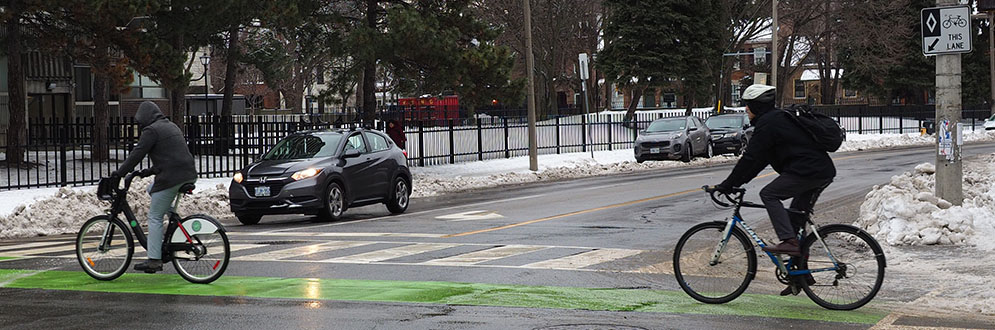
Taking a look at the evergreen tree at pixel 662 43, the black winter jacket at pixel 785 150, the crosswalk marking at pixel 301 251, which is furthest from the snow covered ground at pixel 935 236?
the evergreen tree at pixel 662 43

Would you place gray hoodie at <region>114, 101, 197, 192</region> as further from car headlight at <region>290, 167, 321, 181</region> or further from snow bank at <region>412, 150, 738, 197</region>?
snow bank at <region>412, 150, 738, 197</region>

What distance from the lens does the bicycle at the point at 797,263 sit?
28.0ft

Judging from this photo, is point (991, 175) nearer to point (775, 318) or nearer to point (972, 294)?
point (972, 294)

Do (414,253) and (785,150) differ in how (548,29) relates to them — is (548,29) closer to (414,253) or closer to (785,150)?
(414,253)

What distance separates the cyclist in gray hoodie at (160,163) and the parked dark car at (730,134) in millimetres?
30007

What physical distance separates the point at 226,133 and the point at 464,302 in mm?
18812

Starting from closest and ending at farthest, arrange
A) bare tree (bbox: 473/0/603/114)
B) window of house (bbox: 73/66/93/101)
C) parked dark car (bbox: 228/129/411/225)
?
parked dark car (bbox: 228/129/411/225), window of house (bbox: 73/66/93/101), bare tree (bbox: 473/0/603/114)

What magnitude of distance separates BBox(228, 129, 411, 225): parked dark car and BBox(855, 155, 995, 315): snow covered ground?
7921 millimetres

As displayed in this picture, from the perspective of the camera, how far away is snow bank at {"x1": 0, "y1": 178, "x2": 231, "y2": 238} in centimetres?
1769

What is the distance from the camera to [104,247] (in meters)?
10.8

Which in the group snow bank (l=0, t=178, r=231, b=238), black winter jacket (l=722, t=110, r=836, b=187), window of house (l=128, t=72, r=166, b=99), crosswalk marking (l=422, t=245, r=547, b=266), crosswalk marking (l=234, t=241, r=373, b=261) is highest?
window of house (l=128, t=72, r=166, b=99)

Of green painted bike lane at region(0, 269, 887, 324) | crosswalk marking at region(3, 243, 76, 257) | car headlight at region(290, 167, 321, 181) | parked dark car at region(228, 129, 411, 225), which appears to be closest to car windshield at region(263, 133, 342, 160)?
parked dark car at region(228, 129, 411, 225)

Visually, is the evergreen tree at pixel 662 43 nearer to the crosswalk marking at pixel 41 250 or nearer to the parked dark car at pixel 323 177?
the parked dark car at pixel 323 177

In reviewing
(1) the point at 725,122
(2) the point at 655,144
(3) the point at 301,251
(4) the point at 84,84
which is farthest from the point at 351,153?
(4) the point at 84,84
